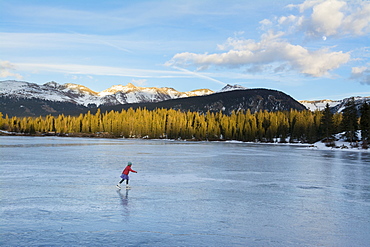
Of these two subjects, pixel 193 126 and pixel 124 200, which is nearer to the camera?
pixel 124 200

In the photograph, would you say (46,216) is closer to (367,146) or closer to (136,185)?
(136,185)

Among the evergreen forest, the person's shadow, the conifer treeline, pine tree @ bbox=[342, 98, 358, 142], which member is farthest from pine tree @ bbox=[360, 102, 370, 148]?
the person's shadow

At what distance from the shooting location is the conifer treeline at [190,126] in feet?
401

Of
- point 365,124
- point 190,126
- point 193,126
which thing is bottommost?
point 365,124

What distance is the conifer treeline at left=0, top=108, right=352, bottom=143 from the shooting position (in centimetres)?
12219

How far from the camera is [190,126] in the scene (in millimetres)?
141375

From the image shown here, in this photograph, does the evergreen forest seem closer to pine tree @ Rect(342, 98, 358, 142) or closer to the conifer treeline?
the conifer treeline

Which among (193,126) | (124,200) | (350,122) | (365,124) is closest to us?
(124,200)

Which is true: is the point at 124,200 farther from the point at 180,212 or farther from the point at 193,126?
the point at 193,126

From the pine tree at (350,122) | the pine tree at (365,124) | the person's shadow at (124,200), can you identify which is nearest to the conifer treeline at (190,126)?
the pine tree at (350,122)

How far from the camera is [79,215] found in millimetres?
10992

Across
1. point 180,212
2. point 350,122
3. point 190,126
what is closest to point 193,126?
point 190,126

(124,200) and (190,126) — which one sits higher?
(190,126)

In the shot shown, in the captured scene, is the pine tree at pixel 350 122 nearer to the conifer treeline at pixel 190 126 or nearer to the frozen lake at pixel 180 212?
the conifer treeline at pixel 190 126
